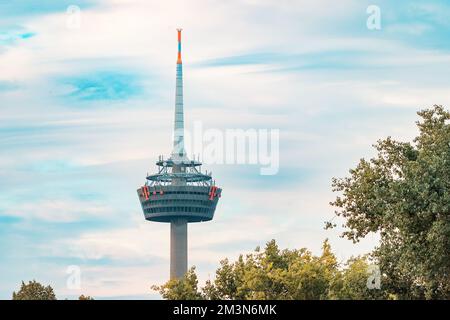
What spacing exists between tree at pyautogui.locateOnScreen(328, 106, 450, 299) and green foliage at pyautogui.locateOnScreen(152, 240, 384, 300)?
7.15 m

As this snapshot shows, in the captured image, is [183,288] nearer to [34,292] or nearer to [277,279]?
[277,279]

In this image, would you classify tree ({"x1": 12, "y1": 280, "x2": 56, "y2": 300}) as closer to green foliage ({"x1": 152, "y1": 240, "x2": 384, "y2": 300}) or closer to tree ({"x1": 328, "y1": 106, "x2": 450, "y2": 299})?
green foliage ({"x1": 152, "y1": 240, "x2": 384, "y2": 300})

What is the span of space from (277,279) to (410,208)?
25470 millimetres

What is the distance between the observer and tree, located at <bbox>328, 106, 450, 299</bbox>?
197ft

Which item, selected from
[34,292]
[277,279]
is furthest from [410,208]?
[34,292]

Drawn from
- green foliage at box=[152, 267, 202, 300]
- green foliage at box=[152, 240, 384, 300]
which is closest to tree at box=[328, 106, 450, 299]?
green foliage at box=[152, 240, 384, 300]

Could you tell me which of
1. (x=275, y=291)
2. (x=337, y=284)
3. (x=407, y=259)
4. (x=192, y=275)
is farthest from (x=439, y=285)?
(x=192, y=275)

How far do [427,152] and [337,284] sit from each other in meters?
18.8

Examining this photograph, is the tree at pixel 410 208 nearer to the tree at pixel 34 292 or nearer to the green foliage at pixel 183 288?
the green foliage at pixel 183 288

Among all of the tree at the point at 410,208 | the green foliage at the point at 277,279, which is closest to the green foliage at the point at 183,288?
the green foliage at the point at 277,279

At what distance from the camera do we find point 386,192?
64625 millimetres

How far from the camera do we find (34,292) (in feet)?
444
